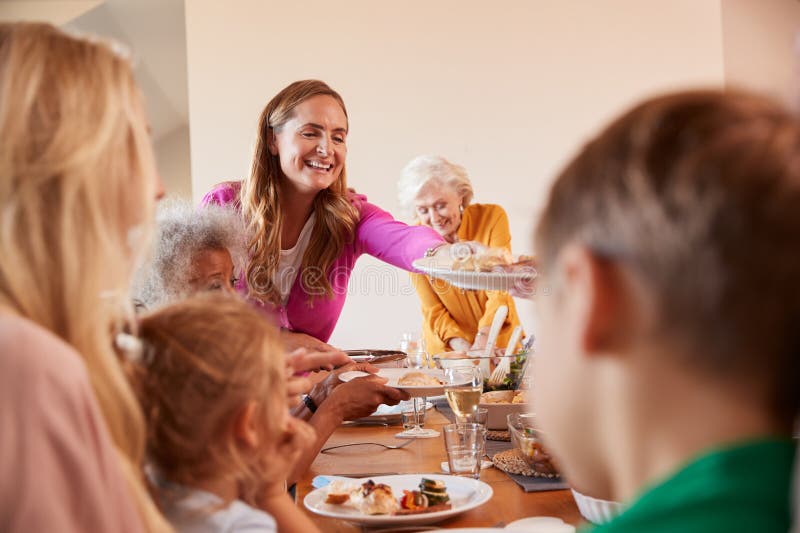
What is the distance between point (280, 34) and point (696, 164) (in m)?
4.94

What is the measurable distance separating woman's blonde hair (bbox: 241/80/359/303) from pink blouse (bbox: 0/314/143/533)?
178 cm

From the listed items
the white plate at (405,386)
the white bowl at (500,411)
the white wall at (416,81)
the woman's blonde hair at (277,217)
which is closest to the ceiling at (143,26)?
the white wall at (416,81)

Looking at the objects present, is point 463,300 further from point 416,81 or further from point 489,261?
point 489,261

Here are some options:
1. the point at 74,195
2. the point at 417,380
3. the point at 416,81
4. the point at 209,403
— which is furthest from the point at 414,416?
the point at 416,81

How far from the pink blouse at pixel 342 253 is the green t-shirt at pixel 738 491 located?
1838 mm

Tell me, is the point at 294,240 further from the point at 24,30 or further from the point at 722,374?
the point at 722,374

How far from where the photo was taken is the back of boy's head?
514mm

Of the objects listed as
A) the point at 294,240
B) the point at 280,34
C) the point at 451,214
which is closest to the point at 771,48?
the point at 451,214

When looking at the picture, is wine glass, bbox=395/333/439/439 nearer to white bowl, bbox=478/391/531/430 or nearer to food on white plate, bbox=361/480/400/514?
white bowl, bbox=478/391/531/430

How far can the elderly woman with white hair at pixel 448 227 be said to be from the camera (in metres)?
4.09

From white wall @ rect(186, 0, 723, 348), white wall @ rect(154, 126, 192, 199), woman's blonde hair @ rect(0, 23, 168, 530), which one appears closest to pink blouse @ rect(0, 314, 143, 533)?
woman's blonde hair @ rect(0, 23, 168, 530)

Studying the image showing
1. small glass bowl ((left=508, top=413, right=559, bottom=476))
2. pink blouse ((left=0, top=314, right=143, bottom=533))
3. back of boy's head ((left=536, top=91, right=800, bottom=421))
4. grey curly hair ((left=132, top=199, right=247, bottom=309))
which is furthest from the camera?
grey curly hair ((left=132, top=199, right=247, bottom=309))

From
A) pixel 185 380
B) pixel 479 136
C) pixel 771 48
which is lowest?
pixel 185 380

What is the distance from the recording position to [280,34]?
516 cm
